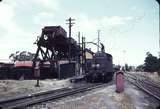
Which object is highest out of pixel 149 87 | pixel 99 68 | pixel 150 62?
pixel 150 62

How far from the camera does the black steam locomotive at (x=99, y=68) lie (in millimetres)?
35625

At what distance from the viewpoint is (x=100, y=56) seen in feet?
117

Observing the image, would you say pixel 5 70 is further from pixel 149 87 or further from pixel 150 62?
pixel 150 62

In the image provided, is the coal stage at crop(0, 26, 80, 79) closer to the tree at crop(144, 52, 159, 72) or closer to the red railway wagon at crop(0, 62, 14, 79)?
the red railway wagon at crop(0, 62, 14, 79)

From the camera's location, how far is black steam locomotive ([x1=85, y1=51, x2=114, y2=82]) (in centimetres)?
3562

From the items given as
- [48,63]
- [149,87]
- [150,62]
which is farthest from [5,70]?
[150,62]

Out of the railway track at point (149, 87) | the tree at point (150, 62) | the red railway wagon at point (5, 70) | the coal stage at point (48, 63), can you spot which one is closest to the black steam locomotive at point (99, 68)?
the railway track at point (149, 87)

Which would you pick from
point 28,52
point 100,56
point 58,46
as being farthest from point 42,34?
point 28,52

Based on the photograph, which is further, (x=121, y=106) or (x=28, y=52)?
(x=28, y=52)

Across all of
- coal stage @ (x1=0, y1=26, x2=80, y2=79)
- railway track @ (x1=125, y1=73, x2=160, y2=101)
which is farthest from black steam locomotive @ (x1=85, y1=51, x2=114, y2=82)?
coal stage @ (x1=0, y1=26, x2=80, y2=79)

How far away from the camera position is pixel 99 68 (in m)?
35.8

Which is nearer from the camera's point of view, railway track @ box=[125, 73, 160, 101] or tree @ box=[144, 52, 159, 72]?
railway track @ box=[125, 73, 160, 101]

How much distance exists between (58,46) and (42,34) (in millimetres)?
5178

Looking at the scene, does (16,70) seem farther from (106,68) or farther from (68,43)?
(106,68)
